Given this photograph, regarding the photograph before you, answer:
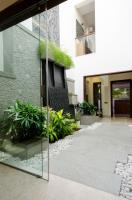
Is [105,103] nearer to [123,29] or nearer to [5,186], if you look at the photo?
[123,29]

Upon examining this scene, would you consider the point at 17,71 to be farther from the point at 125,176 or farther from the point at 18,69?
the point at 125,176

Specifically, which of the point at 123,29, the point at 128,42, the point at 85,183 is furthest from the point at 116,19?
the point at 85,183

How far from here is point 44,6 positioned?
1.96 m

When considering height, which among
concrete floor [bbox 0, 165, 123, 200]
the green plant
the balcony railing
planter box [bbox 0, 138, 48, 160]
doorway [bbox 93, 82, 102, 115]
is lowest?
concrete floor [bbox 0, 165, 123, 200]

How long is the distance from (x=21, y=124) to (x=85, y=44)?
6004mm

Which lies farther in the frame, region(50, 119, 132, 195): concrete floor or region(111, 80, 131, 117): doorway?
region(111, 80, 131, 117): doorway

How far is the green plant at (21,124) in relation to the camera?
10.0ft

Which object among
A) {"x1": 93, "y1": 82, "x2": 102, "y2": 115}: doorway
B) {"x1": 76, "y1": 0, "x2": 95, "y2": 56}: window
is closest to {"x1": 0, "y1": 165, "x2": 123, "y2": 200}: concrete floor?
{"x1": 76, "y1": 0, "x2": 95, "y2": 56}: window

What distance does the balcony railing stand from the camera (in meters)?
7.78

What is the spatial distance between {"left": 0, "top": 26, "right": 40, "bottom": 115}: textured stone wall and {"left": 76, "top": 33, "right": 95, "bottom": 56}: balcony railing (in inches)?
168

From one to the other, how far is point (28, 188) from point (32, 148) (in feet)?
3.26

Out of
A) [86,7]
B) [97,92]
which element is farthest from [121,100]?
[86,7]

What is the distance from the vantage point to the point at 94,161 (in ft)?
8.73

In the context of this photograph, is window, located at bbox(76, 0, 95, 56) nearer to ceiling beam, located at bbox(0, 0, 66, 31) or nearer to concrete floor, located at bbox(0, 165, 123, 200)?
ceiling beam, located at bbox(0, 0, 66, 31)
